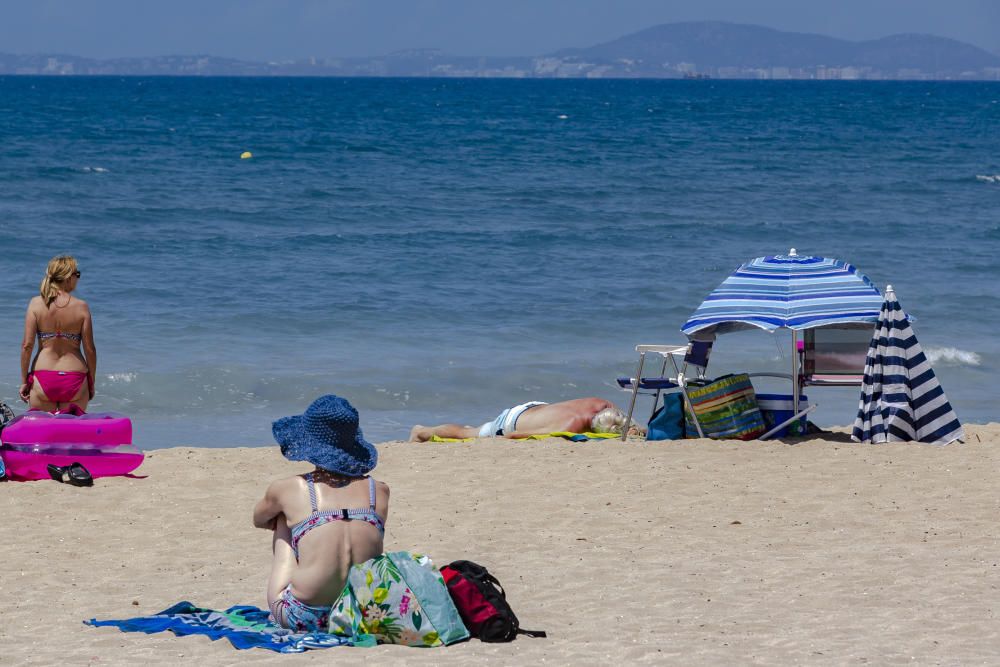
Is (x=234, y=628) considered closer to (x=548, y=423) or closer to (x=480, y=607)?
(x=480, y=607)

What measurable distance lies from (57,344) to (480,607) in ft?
13.0

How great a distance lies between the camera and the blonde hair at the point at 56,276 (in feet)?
25.3

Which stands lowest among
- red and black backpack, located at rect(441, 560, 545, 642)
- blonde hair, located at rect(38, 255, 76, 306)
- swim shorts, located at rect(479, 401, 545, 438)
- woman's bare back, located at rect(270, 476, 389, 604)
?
swim shorts, located at rect(479, 401, 545, 438)

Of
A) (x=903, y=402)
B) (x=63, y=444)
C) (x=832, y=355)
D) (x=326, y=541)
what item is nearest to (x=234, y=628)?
(x=326, y=541)

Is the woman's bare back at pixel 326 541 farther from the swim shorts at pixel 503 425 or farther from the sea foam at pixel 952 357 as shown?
the sea foam at pixel 952 357

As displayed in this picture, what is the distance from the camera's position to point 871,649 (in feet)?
15.4

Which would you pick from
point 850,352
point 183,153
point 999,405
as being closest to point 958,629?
point 850,352

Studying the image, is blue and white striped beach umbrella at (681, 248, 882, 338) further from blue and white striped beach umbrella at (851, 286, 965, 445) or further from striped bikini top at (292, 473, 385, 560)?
striped bikini top at (292, 473, 385, 560)

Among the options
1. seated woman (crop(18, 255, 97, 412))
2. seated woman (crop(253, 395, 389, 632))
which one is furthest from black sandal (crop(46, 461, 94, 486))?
seated woman (crop(253, 395, 389, 632))

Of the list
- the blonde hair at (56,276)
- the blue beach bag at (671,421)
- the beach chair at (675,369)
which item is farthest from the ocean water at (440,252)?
the blonde hair at (56,276)

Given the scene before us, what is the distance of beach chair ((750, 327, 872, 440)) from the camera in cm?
885

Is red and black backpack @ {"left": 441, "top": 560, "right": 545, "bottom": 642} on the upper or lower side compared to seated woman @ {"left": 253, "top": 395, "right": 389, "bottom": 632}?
lower

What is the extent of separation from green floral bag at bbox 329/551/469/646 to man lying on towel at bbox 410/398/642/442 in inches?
176

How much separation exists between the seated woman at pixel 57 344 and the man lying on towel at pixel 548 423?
2440mm
